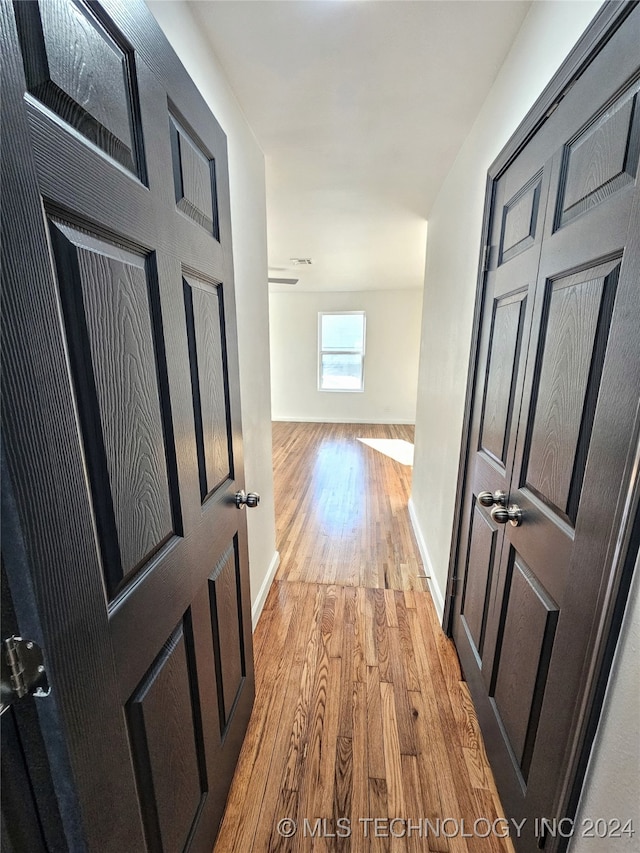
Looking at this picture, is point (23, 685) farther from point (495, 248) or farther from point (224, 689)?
point (495, 248)

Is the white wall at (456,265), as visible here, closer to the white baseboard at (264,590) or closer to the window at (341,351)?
the white baseboard at (264,590)

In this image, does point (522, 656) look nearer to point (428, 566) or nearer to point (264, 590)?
point (428, 566)

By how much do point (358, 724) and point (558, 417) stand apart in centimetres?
138

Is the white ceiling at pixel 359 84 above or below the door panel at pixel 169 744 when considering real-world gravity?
above

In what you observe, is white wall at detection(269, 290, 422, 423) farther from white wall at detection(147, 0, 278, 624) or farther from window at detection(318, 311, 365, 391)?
white wall at detection(147, 0, 278, 624)

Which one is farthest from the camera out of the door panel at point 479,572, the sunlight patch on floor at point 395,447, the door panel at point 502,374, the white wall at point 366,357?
the white wall at point 366,357

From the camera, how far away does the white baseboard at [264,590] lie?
1.89 m

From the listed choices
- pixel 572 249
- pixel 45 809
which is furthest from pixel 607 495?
pixel 45 809

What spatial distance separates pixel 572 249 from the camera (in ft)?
2.88

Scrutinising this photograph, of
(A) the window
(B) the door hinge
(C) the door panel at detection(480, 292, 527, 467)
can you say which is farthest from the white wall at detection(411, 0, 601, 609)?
(A) the window

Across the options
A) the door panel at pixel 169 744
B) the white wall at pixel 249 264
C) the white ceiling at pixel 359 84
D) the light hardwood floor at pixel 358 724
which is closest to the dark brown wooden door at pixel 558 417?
the light hardwood floor at pixel 358 724

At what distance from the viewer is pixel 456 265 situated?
194 centimetres

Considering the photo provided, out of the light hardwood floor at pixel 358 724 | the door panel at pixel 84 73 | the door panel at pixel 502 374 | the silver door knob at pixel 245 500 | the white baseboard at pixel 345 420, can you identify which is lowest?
the light hardwood floor at pixel 358 724

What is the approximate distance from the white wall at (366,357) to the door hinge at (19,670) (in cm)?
681
